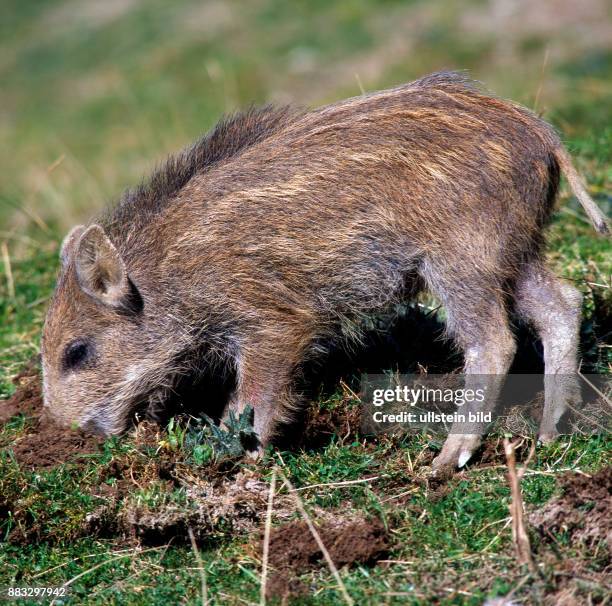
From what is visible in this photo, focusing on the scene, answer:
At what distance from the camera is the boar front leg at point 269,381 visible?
4.79 meters

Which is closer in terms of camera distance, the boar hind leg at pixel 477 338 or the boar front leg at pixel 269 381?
the boar hind leg at pixel 477 338

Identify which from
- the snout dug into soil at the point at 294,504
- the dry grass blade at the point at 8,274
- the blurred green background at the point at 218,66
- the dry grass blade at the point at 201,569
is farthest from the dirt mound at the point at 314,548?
the blurred green background at the point at 218,66

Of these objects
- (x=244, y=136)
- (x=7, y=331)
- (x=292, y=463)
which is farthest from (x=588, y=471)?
(x=7, y=331)

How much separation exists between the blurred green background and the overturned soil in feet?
12.8

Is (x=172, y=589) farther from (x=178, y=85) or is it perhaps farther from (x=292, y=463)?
(x=178, y=85)

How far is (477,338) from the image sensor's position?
465 cm

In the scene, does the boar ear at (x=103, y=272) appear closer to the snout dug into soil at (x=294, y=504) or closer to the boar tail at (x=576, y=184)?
the snout dug into soil at (x=294, y=504)

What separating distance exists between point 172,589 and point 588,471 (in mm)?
1793

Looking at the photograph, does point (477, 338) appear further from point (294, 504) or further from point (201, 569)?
point (201, 569)

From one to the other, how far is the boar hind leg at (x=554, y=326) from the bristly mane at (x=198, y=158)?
1.50 metres

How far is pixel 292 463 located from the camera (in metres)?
4.61

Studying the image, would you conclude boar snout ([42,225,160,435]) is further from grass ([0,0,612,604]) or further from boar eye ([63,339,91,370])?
grass ([0,0,612,604])

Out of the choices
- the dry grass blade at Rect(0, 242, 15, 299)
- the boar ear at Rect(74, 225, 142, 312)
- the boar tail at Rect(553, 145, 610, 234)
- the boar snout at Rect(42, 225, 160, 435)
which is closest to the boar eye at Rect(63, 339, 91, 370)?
the boar snout at Rect(42, 225, 160, 435)

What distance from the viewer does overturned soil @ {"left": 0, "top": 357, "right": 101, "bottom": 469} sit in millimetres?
4758
